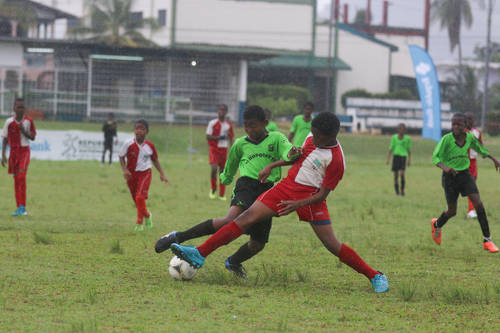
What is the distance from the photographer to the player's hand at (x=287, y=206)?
6305 millimetres

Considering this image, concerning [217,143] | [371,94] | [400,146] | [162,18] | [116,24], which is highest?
[162,18]

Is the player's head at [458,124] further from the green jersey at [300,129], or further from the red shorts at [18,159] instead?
the green jersey at [300,129]

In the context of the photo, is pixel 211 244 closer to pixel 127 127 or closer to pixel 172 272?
pixel 172 272

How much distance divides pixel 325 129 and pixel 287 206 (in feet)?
2.47

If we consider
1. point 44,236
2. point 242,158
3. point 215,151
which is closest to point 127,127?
point 215,151

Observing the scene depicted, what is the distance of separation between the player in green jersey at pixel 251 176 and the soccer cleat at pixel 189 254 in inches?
13.9

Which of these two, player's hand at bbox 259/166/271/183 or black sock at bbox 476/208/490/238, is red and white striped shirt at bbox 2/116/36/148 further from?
black sock at bbox 476/208/490/238

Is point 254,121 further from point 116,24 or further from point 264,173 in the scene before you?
point 116,24

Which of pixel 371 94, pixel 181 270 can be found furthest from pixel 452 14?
pixel 181 270

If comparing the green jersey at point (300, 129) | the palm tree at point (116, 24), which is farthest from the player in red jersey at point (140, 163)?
the palm tree at point (116, 24)

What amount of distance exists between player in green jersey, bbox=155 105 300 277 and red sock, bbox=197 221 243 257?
0.32 meters

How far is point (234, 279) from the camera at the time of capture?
274 inches

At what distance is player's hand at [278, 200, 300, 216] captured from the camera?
6.30 meters

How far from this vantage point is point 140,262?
7852mm
